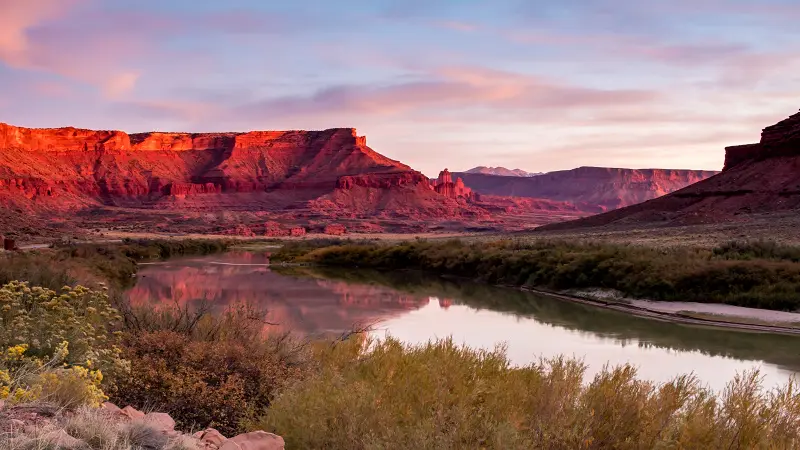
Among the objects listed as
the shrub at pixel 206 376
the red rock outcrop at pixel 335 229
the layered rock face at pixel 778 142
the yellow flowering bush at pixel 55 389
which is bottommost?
the red rock outcrop at pixel 335 229

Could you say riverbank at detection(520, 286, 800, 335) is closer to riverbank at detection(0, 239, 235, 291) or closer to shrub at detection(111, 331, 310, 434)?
shrub at detection(111, 331, 310, 434)

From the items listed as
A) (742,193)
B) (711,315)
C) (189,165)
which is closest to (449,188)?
(189,165)

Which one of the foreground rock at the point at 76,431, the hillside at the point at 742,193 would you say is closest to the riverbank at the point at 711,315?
the foreground rock at the point at 76,431

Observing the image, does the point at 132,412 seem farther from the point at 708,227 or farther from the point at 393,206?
the point at 393,206

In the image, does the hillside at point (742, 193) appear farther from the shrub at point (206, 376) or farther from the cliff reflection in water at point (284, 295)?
the shrub at point (206, 376)

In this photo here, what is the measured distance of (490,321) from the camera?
20.7 meters

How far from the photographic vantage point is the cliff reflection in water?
2048 cm

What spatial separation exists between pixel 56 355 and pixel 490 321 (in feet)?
51.9

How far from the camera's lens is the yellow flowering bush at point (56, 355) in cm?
534

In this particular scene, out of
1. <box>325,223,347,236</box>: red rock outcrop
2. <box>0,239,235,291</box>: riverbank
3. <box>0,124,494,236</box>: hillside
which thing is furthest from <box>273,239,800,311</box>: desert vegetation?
<box>0,124,494,236</box>: hillside

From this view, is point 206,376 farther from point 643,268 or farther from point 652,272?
point 643,268

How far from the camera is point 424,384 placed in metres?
7.13

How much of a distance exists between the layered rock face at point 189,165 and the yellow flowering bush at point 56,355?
11248cm

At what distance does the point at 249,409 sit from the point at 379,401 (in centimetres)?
151
